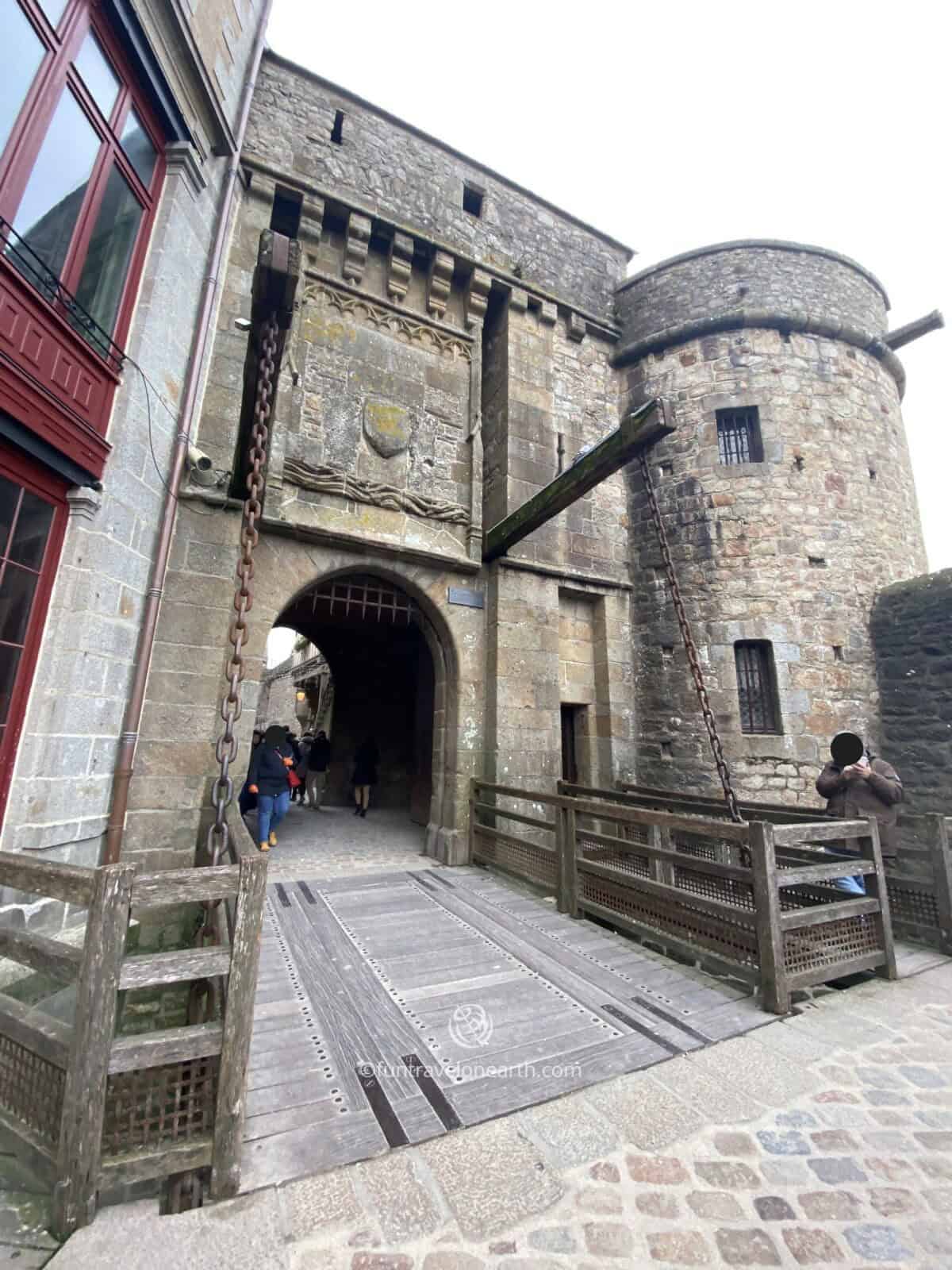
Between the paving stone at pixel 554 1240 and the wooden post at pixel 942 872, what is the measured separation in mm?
3898

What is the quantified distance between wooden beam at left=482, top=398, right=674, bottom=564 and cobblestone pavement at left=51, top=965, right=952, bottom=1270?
4.17 metres

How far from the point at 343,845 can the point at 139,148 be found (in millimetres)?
7527

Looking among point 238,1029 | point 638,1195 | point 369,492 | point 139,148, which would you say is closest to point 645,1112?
point 638,1195

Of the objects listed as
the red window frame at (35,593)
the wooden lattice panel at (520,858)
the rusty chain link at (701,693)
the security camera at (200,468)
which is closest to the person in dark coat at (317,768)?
the wooden lattice panel at (520,858)

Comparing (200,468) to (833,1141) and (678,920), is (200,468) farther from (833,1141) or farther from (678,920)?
(833,1141)

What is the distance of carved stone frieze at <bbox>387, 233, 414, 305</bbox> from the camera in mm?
7375

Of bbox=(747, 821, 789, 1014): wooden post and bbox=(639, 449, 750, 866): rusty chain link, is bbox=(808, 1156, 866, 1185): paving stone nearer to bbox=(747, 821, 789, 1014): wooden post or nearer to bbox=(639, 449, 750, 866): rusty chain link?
bbox=(747, 821, 789, 1014): wooden post

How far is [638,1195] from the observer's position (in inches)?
69.6

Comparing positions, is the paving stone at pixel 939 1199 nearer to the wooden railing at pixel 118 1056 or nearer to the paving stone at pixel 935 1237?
the paving stone at pixel 935 1237

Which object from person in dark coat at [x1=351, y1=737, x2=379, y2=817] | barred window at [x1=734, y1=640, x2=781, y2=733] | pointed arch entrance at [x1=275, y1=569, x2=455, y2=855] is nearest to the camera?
barred window at [x1=734, y1=640, x2=781, y2=733]

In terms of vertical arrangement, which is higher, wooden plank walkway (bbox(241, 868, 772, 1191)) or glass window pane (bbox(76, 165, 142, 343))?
glass window pane (bbox(76, 165, 142, 343))

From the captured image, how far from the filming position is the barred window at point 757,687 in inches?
289

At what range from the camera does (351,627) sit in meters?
11.6

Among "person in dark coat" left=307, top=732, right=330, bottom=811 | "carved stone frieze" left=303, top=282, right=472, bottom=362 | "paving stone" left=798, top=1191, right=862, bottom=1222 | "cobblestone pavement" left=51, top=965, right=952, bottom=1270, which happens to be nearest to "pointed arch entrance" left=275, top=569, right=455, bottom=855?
"person in dark coat" left=307, top=732, right=330, bottom=811
